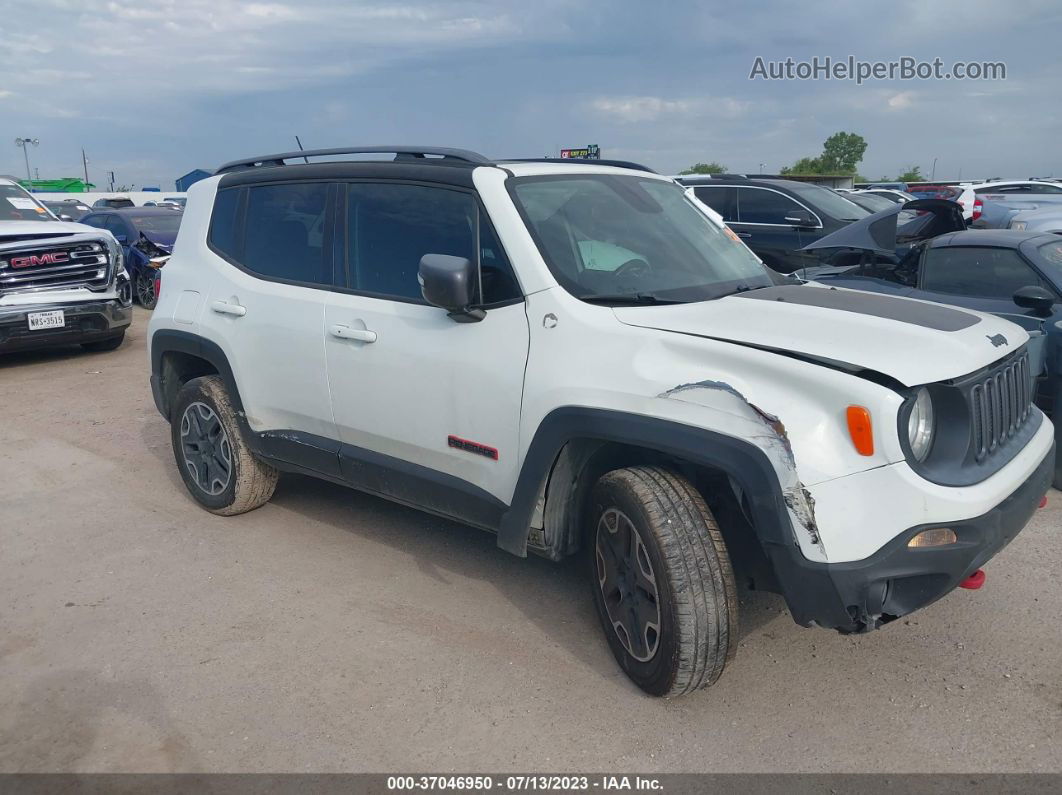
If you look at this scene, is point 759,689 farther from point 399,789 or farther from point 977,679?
point 399,789

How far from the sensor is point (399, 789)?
2.94m

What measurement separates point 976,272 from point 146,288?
11727 millimetres

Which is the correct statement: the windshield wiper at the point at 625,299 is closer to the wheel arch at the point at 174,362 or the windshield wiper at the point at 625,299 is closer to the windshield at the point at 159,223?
the wheel arch at the point at 174,362

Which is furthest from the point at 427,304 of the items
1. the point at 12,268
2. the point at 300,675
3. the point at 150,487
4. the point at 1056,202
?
the point at 1056,202

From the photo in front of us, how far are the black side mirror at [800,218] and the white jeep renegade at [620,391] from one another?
682 cm

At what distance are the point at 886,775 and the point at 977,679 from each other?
76cm

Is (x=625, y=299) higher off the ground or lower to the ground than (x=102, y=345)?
→ higher

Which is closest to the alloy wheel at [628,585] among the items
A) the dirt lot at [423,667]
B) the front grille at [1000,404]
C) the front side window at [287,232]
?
the dirt lot at [423,667]

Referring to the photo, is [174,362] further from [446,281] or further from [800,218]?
[800,218]

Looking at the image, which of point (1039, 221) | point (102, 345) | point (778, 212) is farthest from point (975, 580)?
point (1039, 221)

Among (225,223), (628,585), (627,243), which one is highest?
(225,223)

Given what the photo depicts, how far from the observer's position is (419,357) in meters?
3.88

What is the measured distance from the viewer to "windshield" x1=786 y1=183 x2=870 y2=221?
1105 cm

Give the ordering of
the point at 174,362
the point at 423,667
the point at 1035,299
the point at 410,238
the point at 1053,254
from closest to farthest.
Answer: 1. the point at 423,667
2. the point at 410,238
3. the point at 174,362
4. the point at 1035,299
5. the point at 1053,254
